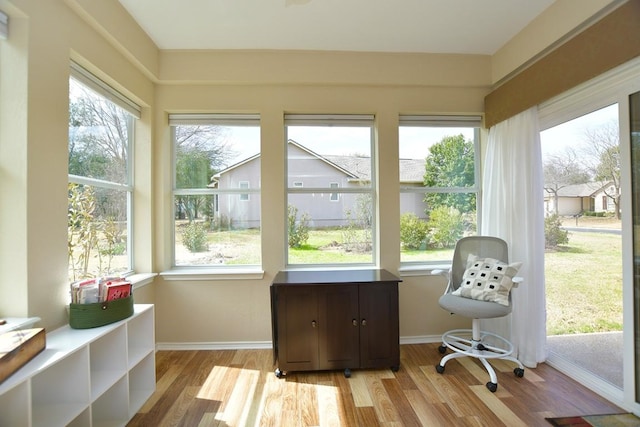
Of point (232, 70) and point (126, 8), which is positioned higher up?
point (126, 8)

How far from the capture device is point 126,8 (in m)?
2.17

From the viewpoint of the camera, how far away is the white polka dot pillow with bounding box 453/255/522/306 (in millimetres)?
2238

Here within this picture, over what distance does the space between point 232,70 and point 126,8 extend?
0.88 metres

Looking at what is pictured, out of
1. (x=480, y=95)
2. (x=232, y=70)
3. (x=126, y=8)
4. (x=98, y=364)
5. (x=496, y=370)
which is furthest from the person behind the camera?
(x=480, y=95)

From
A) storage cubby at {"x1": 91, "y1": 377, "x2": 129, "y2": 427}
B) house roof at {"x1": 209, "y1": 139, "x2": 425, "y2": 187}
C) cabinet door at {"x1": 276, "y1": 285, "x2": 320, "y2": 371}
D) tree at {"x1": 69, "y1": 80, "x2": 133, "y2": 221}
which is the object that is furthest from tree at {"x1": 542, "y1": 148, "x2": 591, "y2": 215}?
tree at {"x1": 69, "y1": 80, "x2": 133, "y2": 221}

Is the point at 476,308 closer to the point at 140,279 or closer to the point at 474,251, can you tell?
the point at 474,251

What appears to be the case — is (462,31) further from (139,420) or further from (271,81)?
(139,420)

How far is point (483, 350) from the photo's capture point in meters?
2.41

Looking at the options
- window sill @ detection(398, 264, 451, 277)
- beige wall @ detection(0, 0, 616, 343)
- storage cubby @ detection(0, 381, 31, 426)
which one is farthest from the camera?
window sill @ detection(398, 264, 451, 277)

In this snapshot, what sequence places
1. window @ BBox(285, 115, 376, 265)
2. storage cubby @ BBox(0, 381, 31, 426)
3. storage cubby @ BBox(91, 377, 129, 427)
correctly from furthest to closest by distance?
window @ BBox(285, 115, 376, 265) < storage cubby @ BBox(91, 377, 129, 427) < storage cubby @ BBox(0, 381, 31, 426)

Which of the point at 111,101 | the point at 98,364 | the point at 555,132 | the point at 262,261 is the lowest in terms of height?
the point at 98,364

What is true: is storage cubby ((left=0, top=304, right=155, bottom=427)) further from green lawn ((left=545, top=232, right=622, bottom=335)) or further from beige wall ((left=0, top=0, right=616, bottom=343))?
green lawn ((left=545, top=232, right=622, bottom=335))

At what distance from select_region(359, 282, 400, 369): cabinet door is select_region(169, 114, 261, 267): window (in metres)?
1.24

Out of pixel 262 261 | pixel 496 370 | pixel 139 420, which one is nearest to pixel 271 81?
pixel 262 261
